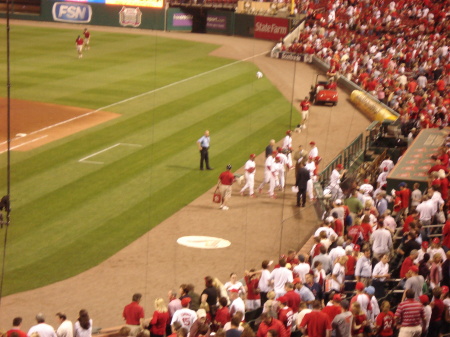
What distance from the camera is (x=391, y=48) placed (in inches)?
1660

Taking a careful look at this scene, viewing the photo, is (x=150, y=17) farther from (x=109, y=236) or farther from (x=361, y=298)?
(x=361, y=298)

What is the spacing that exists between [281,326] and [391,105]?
23.9m

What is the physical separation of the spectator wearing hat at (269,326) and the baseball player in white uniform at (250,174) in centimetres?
1174

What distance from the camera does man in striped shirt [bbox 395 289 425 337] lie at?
43.2 ft

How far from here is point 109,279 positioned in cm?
1872

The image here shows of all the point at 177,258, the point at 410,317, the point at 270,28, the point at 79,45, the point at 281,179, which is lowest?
the point at 177,258

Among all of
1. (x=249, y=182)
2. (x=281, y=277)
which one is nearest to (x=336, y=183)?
(x=249, y=182)

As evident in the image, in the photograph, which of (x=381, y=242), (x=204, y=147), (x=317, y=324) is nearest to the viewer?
(x=317, y=324)

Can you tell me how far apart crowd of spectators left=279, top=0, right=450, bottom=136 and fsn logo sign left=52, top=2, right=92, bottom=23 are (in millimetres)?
14522

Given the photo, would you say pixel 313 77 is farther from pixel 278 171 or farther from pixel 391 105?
pixel 278 171

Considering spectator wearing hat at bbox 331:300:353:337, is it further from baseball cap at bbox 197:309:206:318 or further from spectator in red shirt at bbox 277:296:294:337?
baseball cap at bbox 197:309:206:318

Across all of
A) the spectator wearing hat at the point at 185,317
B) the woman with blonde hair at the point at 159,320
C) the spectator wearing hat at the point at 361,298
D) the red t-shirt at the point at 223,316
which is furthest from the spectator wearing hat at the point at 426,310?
the woman with blonde hair at the point at 159,320

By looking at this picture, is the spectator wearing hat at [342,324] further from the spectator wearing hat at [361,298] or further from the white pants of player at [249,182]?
the white pants of player at [249,182]

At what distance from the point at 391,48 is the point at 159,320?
3095cm
